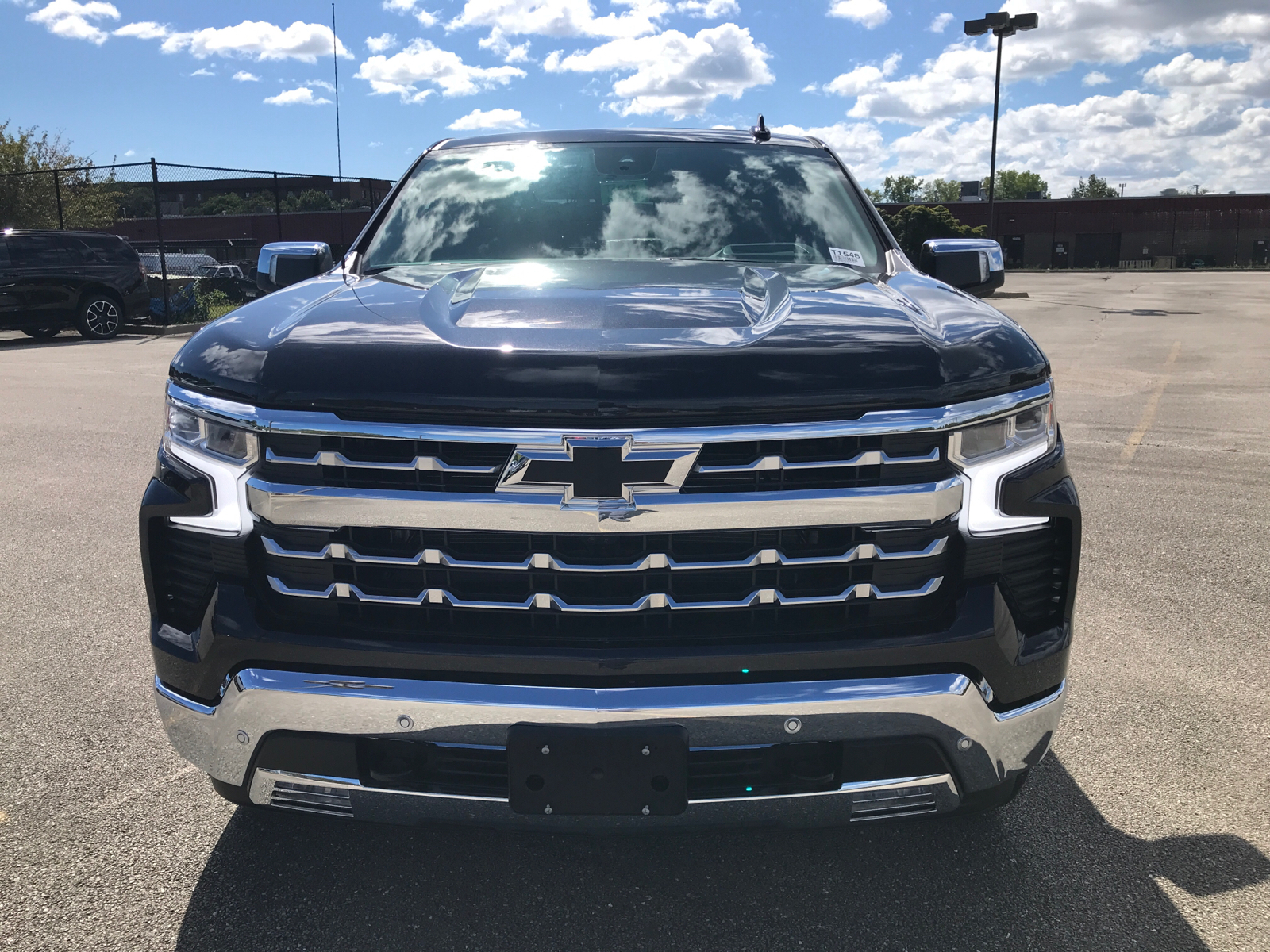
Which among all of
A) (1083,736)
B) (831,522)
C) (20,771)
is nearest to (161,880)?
(20,771)

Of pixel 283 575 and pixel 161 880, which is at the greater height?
pixel 283 575

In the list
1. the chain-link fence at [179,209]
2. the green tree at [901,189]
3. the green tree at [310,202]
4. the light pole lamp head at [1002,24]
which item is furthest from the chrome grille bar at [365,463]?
the green tree at [901,189]

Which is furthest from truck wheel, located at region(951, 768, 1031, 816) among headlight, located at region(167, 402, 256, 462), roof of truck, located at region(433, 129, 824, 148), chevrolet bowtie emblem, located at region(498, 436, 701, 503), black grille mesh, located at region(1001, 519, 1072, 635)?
roof of truck, located at region(433, 129, 824, 148)

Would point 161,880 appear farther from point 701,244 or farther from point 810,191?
point 810,191

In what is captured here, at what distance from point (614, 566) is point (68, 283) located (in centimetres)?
1820

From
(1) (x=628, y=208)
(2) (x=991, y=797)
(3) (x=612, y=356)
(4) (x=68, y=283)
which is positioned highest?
(1) (x=628, y=208)

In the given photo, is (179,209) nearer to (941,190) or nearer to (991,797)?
(991,797)

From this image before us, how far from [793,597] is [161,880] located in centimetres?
168

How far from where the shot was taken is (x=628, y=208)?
138 inches

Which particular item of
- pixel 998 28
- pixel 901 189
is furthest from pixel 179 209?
pixel 901 189

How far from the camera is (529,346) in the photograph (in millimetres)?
2078

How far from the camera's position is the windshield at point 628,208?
3.31 metres

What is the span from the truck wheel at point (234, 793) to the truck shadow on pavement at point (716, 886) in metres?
0.29

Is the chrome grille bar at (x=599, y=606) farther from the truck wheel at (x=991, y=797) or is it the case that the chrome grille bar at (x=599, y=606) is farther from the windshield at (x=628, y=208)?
the windshield at (x=628, y=208)
